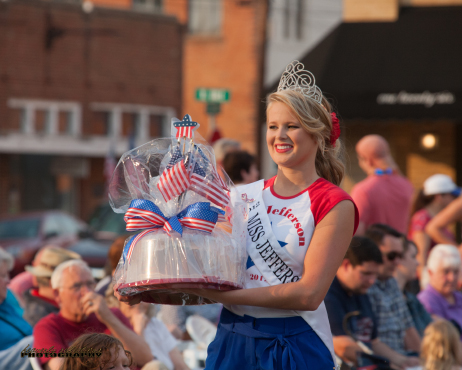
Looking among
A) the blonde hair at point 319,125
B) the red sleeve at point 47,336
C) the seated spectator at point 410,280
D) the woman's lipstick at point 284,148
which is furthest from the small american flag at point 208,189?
the seated spectator at point 410,280

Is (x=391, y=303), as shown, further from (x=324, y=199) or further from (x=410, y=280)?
(x=324, y=199)

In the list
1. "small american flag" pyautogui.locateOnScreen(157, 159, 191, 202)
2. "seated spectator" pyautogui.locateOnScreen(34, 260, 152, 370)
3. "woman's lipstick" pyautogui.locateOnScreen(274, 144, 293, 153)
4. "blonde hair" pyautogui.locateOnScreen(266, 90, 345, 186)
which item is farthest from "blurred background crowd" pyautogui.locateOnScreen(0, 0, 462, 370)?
"small american flag" pyautogui.locateOnScreen(157, 159, 191, 202)

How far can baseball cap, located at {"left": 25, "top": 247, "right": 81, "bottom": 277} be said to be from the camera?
4.72 meters

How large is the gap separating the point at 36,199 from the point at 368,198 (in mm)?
18878

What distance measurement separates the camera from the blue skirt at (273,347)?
2.31 meters

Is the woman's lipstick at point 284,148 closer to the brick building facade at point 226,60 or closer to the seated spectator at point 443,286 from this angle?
the seated spectator at point 443,286

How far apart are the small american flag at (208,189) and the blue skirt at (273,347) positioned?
438mm

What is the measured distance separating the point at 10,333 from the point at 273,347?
2.31m

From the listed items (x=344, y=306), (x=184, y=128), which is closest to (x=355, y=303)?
(x=344, y=306)

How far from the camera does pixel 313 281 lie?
2.28 m

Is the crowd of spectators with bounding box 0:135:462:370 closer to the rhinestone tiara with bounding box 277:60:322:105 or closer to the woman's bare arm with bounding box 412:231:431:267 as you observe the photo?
the woman's bare arm with bounding box 412:231:431:267

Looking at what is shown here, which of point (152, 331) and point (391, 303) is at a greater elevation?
point (391, 303)

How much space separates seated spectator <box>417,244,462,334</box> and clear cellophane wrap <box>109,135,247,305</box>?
10.9 ft

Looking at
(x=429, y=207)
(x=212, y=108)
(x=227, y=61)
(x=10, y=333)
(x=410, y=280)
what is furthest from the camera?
(x=227, y=61)
